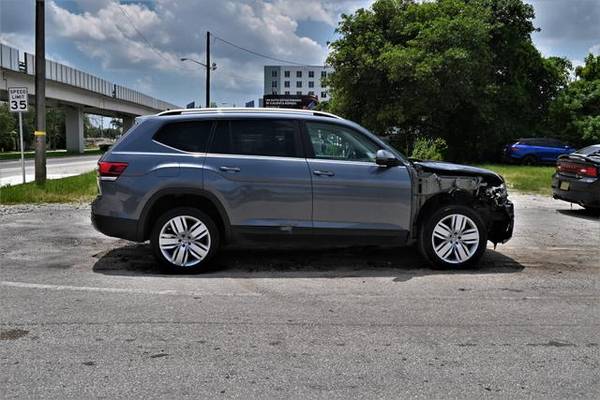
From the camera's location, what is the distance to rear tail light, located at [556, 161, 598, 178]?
1135 centimetres

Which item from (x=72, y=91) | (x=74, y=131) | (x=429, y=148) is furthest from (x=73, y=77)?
(x=429, y=148)

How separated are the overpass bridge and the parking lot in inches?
1338

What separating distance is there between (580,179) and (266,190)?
25.7 ft

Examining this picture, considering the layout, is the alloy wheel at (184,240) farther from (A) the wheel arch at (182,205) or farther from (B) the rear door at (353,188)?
(B) the rear door at (353,188)

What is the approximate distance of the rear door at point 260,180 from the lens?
6.48 meters

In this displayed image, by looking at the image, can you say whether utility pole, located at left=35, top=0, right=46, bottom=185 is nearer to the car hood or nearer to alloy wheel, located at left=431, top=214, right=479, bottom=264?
the car hood

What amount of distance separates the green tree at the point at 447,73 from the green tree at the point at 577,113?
105 centimetres

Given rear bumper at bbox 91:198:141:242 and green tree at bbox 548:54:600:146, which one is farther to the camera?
green tree at bbox 548:54:600:146

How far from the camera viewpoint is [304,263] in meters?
7.21

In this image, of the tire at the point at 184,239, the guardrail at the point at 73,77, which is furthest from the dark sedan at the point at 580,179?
the guardrail at the point at 73,77

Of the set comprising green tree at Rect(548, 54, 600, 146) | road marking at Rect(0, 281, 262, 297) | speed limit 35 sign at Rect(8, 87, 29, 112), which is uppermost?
green tree at Rect(548, 54, 600, 146)

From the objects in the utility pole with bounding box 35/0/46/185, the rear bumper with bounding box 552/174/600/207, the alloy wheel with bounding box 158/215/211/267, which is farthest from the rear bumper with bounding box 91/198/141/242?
the utility pole with bounding box 35/0/46/185

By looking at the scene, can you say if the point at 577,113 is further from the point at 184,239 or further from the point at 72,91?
the point at 72,91

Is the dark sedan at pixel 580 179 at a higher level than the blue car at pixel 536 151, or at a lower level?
lower
